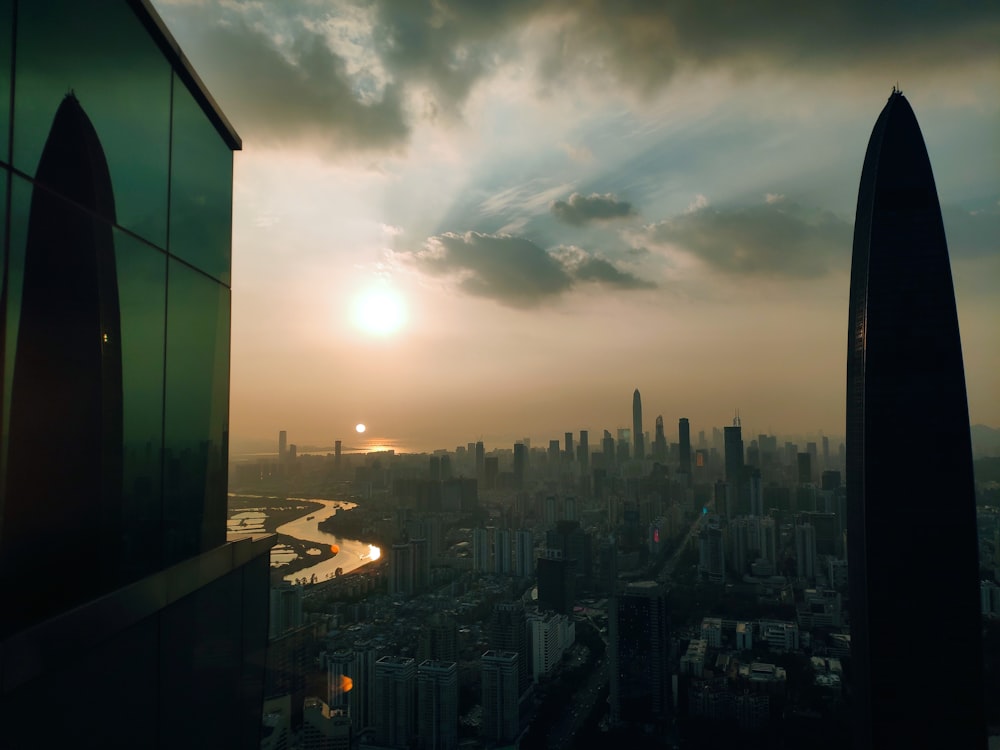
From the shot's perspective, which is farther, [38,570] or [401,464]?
[401,464]

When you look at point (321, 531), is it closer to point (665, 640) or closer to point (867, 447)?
point (665, 640)

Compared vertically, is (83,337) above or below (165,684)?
above

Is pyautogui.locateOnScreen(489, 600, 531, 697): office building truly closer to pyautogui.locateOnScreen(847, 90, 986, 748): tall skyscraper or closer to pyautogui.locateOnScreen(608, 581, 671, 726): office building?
pyautogui.locateOnScreen(608, 581, 671, 726): office building

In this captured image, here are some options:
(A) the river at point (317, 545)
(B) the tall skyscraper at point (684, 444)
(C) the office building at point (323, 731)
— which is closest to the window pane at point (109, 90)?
(C) the office building at point (323, 731)

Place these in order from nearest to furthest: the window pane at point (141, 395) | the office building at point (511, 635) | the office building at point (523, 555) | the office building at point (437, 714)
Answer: the window pane at point (141, 395) → the office building at point (437, 714) → the office building at point (511, 635) → the office building at point (523, 555)

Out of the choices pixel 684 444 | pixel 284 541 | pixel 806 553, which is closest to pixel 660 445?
pixel 684 444

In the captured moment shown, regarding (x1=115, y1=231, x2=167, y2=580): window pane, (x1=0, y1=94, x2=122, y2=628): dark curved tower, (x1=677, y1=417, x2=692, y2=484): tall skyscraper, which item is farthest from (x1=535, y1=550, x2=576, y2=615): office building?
(x1=677, y1=417, x2=692, y2=484): tall skyscraper

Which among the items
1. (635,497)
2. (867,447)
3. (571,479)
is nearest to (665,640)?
(867,447)

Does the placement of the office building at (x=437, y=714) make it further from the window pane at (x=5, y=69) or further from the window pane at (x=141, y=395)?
the window pane at (x=5, y=69)
